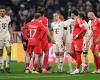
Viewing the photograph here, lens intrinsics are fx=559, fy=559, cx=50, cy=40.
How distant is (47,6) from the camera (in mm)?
35562

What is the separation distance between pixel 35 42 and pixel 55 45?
182cm

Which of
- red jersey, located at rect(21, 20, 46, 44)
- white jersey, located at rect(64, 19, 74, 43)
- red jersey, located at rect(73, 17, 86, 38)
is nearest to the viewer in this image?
red jersey, located at rect(73, 17, 86, 38)

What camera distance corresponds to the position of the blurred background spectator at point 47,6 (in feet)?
114

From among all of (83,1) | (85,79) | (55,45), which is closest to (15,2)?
(83,1)

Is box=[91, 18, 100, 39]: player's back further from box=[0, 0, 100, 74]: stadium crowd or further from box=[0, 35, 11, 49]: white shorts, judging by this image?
box=[0, 35, 11, 49]: white shorts

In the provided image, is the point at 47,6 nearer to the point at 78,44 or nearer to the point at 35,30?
the point at 35,30

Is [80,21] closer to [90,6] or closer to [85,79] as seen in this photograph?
[85,79]

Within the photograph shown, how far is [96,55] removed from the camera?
21.4 metres


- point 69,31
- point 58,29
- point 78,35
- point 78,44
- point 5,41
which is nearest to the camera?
point 78,35

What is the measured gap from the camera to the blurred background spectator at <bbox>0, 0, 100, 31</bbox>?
34625 millimetres

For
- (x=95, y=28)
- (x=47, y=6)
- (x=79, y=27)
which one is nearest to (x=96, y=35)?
(x=95, y=28)

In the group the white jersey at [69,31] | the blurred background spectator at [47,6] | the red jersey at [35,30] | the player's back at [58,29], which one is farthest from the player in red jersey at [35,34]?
the blurred background spectator at [47,6]

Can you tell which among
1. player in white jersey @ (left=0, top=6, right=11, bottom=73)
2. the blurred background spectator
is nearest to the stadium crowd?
player in white jersey @ (left=0, top=6, right=11, bottom=73)

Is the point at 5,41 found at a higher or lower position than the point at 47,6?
lower
